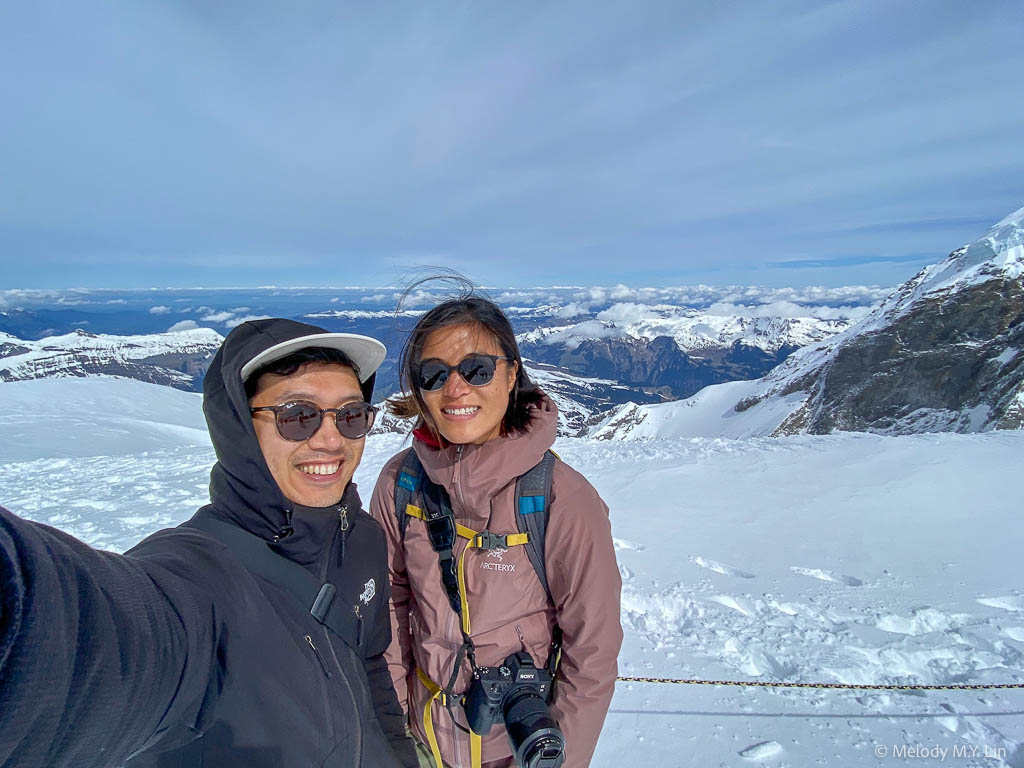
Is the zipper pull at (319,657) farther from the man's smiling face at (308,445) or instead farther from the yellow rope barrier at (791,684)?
the yellow rope barrier at (791,684)

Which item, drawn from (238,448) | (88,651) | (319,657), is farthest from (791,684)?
(88,651)

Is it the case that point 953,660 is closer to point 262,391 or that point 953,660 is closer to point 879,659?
point 879,659

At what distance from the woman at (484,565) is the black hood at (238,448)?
3.15 ft

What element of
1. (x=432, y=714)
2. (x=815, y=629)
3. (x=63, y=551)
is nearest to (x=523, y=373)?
(x=432, y=714)

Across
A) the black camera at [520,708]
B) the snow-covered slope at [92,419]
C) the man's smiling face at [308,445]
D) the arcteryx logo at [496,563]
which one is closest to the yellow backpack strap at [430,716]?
the black camera at [520,708]

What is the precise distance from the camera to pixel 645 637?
5230 mm

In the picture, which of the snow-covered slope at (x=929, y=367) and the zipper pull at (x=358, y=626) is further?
the snow-covered slope at (x=929, y=367)

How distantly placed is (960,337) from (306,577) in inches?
4915

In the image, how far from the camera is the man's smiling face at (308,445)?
2207 mm

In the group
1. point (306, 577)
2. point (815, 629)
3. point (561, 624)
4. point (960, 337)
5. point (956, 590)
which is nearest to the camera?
point (306, 577)

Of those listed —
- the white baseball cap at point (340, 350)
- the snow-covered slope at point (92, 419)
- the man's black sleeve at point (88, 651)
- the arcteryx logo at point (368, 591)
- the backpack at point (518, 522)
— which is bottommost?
the snow-covered slope at point (92, 419)

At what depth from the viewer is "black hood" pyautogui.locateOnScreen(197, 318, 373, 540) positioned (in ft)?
6.51

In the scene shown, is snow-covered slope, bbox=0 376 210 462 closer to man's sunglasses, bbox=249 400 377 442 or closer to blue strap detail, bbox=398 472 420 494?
blue strap detail, bbox=398 472 420 494

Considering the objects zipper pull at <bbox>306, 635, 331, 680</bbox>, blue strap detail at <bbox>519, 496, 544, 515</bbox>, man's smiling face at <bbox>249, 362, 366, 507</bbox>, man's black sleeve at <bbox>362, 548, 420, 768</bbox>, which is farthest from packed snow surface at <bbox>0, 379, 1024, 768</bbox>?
man's smiling face at <bbox>249, 362, 366, 507</bbox>
